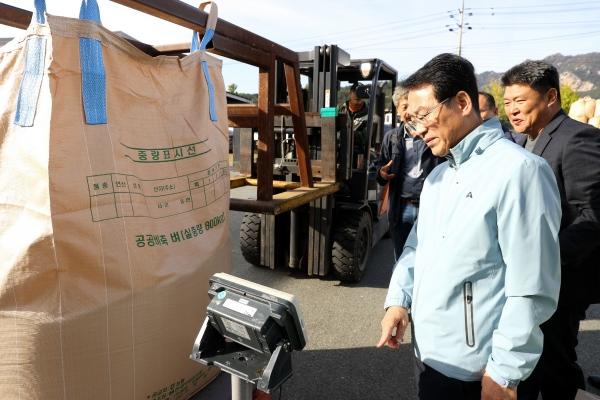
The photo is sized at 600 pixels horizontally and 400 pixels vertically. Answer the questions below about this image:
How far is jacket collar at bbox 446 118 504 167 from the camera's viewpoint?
1.35m

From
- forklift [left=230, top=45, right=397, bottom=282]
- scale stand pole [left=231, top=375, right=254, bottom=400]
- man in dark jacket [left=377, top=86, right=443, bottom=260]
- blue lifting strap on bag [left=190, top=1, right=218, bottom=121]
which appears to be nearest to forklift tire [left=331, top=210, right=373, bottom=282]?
forklift [left=230, top=45, right=397, bottom=282]

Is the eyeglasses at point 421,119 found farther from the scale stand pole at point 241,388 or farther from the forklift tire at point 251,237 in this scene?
the forklift tire at point 251,237

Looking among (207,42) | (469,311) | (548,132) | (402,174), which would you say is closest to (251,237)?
(402,174)

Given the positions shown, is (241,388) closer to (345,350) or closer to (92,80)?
(92,80)

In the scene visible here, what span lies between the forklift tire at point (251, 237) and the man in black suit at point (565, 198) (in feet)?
10.3

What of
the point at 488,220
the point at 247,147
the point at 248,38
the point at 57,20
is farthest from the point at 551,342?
the point at 247,147

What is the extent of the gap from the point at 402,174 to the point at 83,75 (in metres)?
3.08

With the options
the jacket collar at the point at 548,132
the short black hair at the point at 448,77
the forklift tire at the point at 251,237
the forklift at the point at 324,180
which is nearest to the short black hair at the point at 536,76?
the jacket collar at the point at 548,132

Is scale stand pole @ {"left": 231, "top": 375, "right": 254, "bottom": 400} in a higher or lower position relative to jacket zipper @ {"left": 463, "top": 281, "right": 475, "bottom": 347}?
lower

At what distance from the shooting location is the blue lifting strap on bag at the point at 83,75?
1320mm

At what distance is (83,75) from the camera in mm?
1386

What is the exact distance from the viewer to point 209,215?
1.91 m

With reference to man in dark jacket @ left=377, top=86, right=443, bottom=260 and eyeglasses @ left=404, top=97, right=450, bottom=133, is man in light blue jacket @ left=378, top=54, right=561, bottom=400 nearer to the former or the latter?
eyeglasses @ left=404, top=97, right=450, bottom=133

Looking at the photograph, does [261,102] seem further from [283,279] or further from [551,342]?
[283,279]
